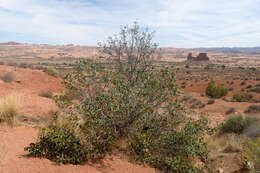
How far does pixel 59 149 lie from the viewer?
16.6ft

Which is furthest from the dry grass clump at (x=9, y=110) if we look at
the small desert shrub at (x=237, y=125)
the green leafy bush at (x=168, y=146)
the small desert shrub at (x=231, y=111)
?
the small desert shrub at (x=231, y=111)

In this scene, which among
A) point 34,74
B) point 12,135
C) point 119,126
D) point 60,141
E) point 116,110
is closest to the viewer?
point 60,141

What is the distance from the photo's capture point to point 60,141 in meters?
5.07

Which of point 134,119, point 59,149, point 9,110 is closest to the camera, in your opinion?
point 59,149

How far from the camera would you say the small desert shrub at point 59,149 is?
5016mm

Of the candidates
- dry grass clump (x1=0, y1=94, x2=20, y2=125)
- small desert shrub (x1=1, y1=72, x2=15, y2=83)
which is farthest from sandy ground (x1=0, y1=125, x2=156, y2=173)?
small desert shrub (x1=1, y1=72, x2=15, y2=83)

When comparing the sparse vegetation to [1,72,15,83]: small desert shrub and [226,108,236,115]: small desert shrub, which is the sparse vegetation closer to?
[226,108,236,115]: small desert shrub

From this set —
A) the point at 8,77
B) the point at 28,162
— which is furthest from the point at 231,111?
the point at 28,162

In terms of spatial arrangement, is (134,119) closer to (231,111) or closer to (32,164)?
(32,164)

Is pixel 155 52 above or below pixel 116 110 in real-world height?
above

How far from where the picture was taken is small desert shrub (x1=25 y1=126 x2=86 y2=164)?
5016mm

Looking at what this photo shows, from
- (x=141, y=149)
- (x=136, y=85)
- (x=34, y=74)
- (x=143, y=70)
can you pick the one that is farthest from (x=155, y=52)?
(x=34, y=74)

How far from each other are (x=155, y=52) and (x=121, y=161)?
8.65 ft

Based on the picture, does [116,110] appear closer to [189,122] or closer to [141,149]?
[141,149]
